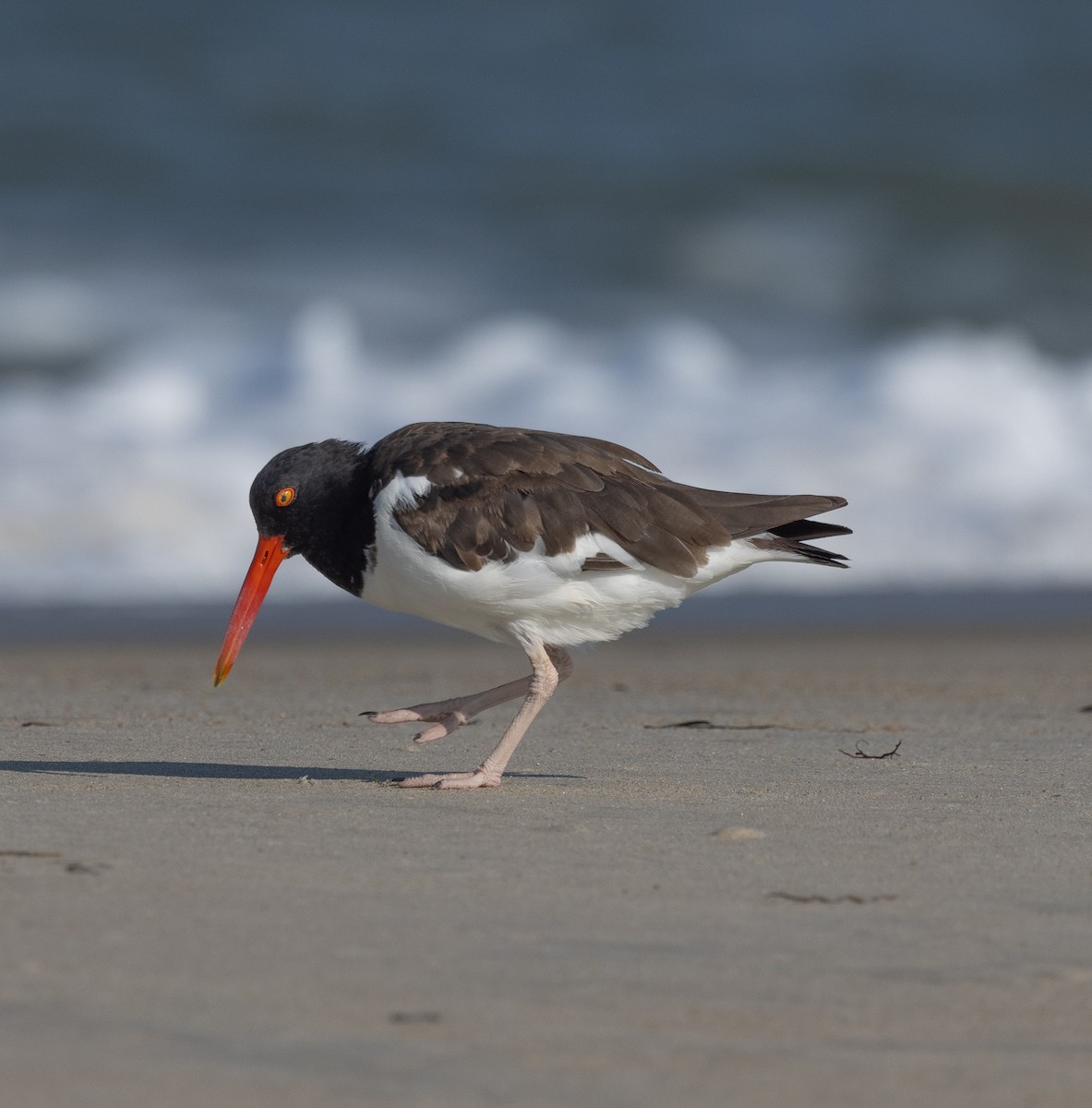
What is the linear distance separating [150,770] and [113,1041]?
3.02 meters

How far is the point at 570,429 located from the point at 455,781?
39.7 ft

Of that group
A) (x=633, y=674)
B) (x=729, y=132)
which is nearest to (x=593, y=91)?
(x=729, y=132)

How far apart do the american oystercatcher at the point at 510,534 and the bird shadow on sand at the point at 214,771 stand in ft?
0.72

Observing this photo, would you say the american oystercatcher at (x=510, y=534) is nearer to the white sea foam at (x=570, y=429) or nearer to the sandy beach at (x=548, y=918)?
the sandy beach at (x=548, y=918)

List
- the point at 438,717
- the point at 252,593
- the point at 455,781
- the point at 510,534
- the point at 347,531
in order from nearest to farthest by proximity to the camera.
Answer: the point at 455,781 < the point at 510,534 < the point at 347,531 < the point at 438,717 < the point at 252,593

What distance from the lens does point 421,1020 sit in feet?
9.28

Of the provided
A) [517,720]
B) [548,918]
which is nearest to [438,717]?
[517,720]

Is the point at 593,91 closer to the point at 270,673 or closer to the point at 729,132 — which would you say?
the point at 729,132

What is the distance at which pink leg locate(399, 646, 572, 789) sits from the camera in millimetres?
5512

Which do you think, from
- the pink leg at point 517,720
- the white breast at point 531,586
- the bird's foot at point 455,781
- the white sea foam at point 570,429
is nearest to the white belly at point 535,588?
the white breast at point 531,586

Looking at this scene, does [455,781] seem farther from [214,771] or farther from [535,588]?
[214,771]

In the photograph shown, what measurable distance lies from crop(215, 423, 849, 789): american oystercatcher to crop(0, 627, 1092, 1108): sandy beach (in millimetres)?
528

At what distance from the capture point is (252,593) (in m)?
6.44

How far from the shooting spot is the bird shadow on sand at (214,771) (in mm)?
5594
